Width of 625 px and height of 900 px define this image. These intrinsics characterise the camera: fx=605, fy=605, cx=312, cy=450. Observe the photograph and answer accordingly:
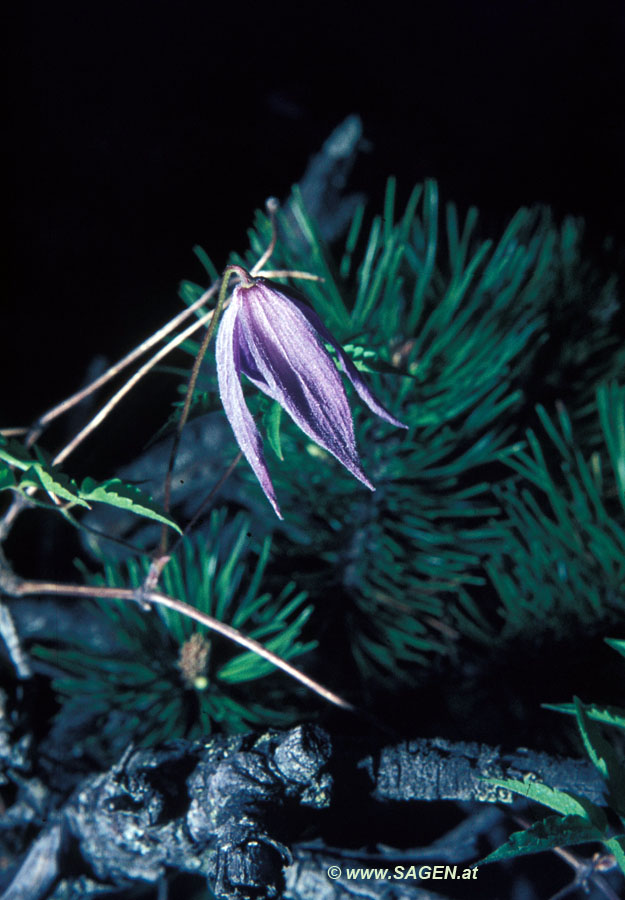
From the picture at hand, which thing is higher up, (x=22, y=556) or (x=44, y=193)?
(x=44, y=193)

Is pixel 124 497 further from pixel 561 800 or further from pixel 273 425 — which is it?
pixel 561 800

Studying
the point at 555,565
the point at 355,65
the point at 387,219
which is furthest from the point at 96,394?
the point at 355,65

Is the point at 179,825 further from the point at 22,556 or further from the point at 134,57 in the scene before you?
the point at 134,57

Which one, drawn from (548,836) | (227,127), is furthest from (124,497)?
(227,127)

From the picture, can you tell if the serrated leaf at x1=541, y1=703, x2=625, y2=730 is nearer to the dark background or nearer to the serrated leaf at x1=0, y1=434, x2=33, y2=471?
the serrated leaf at x1=0, y1=434, x2=33, y2=471

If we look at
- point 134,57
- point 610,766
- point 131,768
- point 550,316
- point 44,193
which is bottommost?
point 610,766

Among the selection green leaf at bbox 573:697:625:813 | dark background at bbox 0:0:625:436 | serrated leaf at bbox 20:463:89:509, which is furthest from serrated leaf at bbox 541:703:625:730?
dark background at bbox 0:0:625:436

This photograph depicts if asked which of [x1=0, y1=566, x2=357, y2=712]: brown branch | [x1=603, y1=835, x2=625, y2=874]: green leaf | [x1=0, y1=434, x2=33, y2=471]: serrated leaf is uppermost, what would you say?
[x1=0, y1=434, x2=33, y2=471]: serrated leaf
